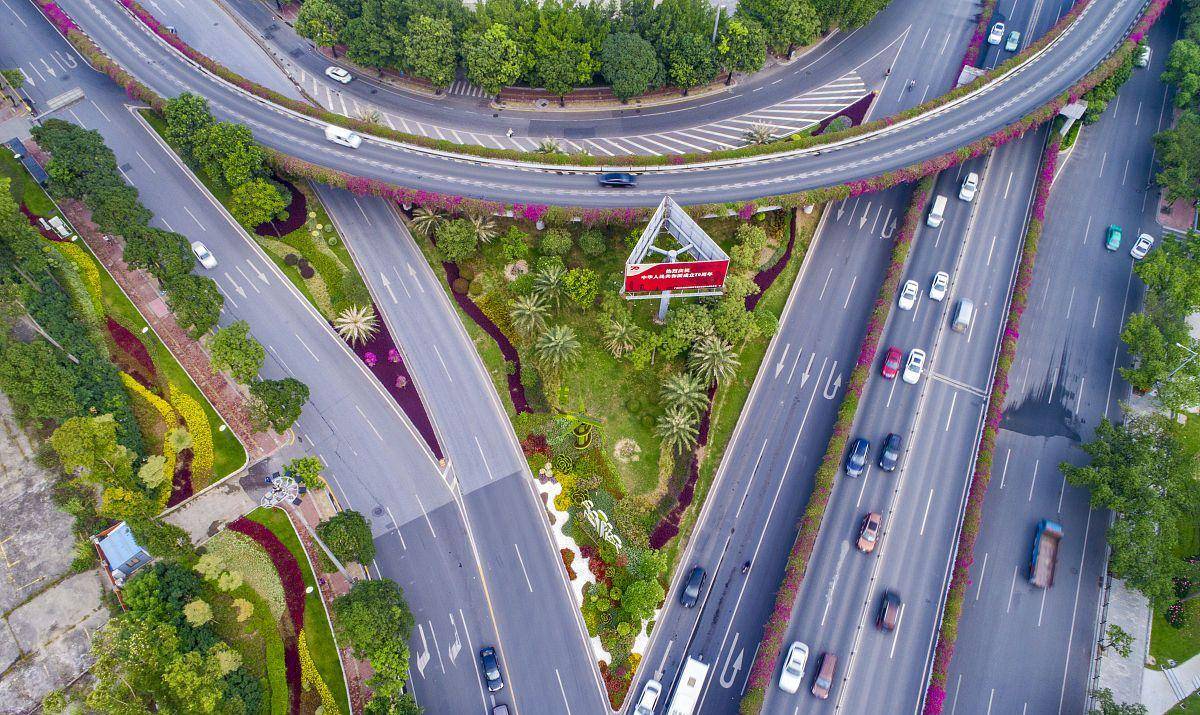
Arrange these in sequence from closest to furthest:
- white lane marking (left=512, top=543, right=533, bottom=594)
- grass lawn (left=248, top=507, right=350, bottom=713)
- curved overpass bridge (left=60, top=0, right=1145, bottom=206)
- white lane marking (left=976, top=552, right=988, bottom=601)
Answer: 1. grass lawn (left=248, top=507, right=350, bottom=713)
2. white lane marking (left=976, top=552, right=988, bottom=601)
3. white lane marking (left=512, top=543, right=533, bottom=594)
4. curved overpass bridge (left=60, top=0, right=1145, bottom=206)

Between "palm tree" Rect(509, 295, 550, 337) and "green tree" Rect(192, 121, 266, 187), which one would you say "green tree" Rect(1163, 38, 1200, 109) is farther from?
"green tree" Rect(192, 121, 266, 187)

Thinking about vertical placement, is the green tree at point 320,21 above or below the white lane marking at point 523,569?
above

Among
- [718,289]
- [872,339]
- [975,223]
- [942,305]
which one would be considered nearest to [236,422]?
[718,289]

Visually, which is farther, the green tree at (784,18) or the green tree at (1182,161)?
the green tree at (784,18)

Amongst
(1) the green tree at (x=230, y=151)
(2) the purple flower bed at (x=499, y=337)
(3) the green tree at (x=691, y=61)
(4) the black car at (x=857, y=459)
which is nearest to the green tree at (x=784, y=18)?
(3) the green tree at (x=691, y=61)

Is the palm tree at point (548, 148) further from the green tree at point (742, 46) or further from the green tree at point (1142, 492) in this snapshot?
the green tree at point (1142, 492)

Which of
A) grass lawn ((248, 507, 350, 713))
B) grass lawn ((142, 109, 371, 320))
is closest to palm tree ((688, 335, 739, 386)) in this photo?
grass lawn ((142, 109, 371, 320))
